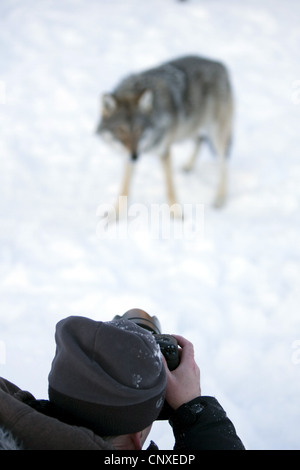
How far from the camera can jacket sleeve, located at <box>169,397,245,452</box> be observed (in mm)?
1228

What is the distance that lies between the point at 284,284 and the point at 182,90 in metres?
2.17

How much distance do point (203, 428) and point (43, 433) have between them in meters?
0.48

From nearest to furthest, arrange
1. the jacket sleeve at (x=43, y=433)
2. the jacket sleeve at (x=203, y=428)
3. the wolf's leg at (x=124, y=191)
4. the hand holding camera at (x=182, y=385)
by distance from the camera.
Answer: the jacket sleeve at (x=43, y=433) < the jacket sleeve at (x=203, y=428) < the hand holding camera at (x=182, y=385) < the wolf's leg at (x=124, y=191)

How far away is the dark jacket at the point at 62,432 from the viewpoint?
98 cm

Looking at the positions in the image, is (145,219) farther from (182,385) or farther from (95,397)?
(95,397)

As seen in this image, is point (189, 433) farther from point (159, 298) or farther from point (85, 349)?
point (159, 298)

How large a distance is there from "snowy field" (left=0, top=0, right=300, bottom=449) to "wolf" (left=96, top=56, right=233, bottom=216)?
47 centimetres

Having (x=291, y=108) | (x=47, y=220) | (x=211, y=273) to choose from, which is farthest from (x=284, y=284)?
(x=291, y=108)

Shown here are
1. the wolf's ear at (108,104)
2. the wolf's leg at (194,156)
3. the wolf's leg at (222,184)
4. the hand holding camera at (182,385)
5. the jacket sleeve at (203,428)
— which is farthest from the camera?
the wolf's leg at (194,156)

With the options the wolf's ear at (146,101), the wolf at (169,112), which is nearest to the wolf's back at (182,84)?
the wolf at (169,112)

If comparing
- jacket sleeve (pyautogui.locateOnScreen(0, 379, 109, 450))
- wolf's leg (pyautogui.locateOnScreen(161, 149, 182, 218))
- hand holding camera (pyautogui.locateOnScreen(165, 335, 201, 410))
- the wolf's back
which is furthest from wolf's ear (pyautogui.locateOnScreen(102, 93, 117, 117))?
jacket sleeve (pyautogui.locateOnScreen(0, 379, 109, 450))

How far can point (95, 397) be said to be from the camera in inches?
42.0
